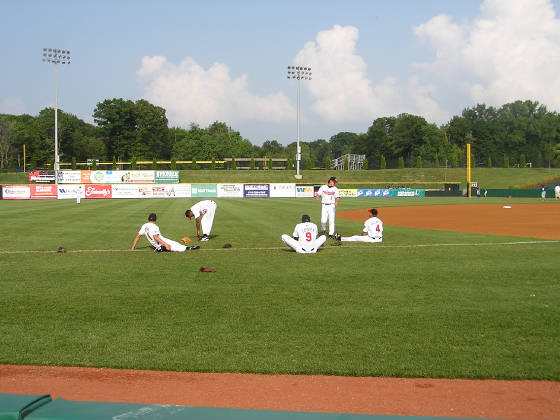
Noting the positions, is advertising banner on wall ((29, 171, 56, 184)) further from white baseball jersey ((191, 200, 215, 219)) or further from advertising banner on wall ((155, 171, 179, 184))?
white baseball jersey ((191, 200, 215, 219))

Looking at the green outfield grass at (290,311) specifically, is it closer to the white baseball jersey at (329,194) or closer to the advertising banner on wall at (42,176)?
the white baseball jersey at (329,194)

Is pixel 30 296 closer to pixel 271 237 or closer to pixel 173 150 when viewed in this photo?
pixel 271 237

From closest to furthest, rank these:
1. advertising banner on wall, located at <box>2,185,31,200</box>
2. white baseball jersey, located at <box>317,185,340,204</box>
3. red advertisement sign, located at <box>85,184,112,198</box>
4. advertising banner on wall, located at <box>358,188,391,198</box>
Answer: white baseball jersey, located at <box>317,185,340,204</box> < advertising banner on wall, located at <box>2,185,31,200</box> < red advertisement sign, located at <box>85,184,112,198</box> < advertising banner on wall, located at <box>358,188,391,198</box>

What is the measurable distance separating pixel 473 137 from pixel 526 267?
110274 millimetres

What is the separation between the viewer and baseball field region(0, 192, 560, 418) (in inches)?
211

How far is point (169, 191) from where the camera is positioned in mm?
54125

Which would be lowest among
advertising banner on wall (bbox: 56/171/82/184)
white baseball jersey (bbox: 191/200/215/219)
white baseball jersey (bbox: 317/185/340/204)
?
white baseball jersey (bbox: 191/200/215/219)

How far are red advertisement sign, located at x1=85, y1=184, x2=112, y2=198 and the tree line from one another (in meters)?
43.2

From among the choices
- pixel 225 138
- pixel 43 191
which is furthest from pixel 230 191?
pixel 225 138

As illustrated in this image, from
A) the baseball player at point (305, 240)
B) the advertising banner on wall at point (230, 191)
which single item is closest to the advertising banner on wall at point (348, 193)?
the advertising banner on wall at point (230, 191)

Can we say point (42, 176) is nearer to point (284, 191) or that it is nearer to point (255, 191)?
point (255, 191)

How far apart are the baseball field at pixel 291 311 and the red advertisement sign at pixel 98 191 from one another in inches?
1567

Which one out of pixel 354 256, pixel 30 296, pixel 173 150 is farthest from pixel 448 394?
pixel 173 150

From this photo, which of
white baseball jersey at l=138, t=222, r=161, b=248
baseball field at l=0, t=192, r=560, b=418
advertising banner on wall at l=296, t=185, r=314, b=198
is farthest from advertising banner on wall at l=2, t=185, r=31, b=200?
white baseball jersey at l=138, t=222, r=161, b=248
